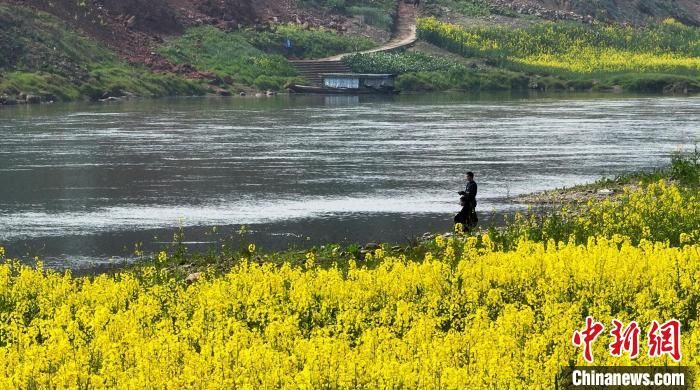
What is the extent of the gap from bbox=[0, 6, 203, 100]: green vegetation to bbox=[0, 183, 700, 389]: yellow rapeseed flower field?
68661mm

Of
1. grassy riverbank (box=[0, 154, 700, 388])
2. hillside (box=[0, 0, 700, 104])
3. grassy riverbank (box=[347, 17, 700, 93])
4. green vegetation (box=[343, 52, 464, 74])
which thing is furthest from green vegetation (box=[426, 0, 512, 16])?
grassy riverbank (box=[0, 154, 700, 388])

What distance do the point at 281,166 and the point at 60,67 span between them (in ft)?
178

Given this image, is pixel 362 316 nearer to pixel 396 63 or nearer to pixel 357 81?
pixel 357 81

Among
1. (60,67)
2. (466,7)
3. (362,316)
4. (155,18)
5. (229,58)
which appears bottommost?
(362,316)

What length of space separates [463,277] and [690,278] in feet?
10.7

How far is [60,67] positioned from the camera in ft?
299

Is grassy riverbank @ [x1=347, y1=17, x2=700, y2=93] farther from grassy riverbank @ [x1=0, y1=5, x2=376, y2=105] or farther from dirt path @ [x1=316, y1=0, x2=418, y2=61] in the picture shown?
grassy riverbank @ [x1=0, y1=5, x2=376, y2=105]

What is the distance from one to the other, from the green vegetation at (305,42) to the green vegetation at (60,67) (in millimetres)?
18455

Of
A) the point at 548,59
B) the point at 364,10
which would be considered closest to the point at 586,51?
the point at 548,59

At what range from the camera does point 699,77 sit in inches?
4459

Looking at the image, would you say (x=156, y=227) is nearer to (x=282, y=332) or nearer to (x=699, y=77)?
(x=282, y=332)

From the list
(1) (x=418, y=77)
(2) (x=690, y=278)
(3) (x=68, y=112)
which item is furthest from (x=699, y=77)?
(2) (x=690, y=278)

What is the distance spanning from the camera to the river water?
28000 millimetres

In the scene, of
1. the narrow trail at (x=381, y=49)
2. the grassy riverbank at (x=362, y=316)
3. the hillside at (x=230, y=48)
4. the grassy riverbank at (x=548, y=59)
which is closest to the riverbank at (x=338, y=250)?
the grassy riverbank at (x=362, y=316)
